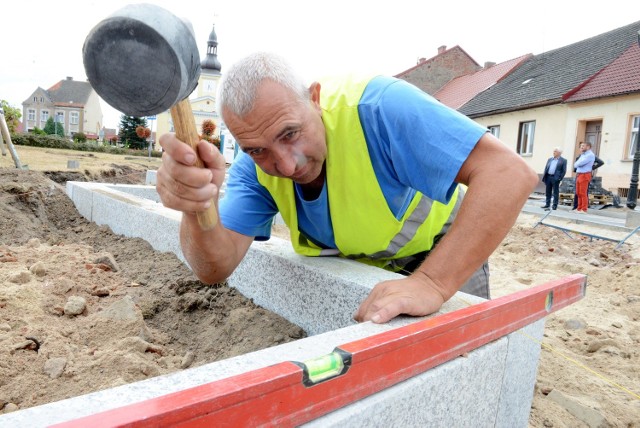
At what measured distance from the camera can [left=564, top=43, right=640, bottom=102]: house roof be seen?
15.7 meters

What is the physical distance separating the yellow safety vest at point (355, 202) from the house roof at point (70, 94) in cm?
7663

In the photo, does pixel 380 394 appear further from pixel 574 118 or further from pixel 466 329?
pixel 574 118

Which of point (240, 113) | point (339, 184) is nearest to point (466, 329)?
point (339, 184)

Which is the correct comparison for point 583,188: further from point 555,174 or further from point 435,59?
point 435,59

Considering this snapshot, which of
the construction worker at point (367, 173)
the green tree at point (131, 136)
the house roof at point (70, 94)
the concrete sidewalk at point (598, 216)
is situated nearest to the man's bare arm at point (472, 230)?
the construction worker at point (367, 173)

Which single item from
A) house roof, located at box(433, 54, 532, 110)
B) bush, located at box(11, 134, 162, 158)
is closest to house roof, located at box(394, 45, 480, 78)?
house roof, located at box(433, 54, 532, 110)

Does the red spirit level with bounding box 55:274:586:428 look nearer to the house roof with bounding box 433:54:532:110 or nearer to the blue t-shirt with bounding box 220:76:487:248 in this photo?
the blue t-shirt with bounding box 220:76:487:248

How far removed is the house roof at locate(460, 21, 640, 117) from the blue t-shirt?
1797 cm

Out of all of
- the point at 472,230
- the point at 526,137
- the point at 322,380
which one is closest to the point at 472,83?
the point at 526,137

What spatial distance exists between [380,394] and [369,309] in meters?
0.42

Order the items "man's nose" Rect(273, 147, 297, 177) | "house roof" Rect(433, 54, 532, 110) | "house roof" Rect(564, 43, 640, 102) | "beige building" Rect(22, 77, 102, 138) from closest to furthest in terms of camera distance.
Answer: "man's nose" Rect(273, 147, 297, 177), "house roof" Rect(564, 43, 640, 102), "house roof" Rect(433, 54, 532, 110), "beige building" Rect(22, 77, 102, 138)

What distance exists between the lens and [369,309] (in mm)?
1723

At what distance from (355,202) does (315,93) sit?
0.45 metres

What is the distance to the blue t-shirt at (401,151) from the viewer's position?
5.80 feet
